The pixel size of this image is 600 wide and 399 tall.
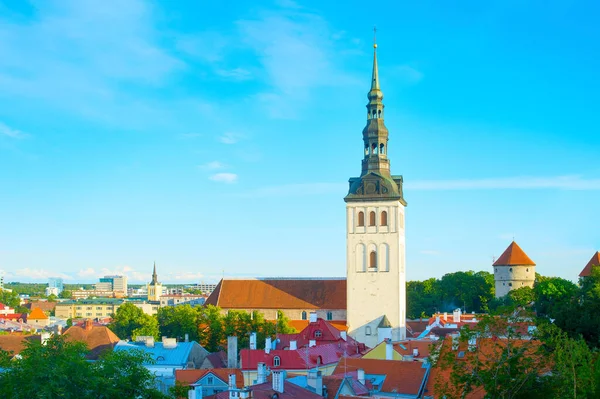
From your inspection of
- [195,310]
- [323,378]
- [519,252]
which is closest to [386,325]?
[195,310]

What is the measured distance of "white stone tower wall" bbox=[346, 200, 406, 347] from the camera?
79688mm

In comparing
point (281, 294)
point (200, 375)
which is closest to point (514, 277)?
point (281, 294)

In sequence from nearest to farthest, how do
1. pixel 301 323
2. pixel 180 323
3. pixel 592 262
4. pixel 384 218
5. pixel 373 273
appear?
pixel 373 273 < pixel 384 218 < pixel 180 323 < pixel 301 323 < pixel 592 262

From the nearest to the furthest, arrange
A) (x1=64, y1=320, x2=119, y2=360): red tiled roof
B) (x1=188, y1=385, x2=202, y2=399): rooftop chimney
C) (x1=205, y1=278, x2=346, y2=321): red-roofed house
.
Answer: (x1=188, y1=385, x2=202, y2=399): rooftop chimney
(x1=64, y1=320, x2=119, y2=360): red tiled roof
(x1=205, y1=278, x2=346, y2=321): red-roofed house

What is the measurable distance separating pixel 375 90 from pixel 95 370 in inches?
2191

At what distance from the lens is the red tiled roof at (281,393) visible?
1527 inches

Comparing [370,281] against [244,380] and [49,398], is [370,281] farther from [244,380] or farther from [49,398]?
[49,398]

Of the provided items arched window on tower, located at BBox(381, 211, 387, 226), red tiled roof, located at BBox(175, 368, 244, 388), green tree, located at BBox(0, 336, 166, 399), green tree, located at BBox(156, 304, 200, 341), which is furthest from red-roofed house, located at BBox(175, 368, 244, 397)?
arched window on tower, located at BBox(381, 211, 387, 226)

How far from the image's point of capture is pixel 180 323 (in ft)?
276

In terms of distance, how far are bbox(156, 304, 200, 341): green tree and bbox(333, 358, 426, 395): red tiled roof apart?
111ft

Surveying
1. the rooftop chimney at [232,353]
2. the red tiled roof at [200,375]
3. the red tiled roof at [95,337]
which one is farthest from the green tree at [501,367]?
the red tiled roof at [95,337]

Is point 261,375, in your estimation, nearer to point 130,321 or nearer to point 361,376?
point 361,376

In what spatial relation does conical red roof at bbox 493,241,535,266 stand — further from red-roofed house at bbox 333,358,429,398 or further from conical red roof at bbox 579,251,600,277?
red-roofed house at bbox 333,358,429,398

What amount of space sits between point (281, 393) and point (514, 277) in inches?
3206
